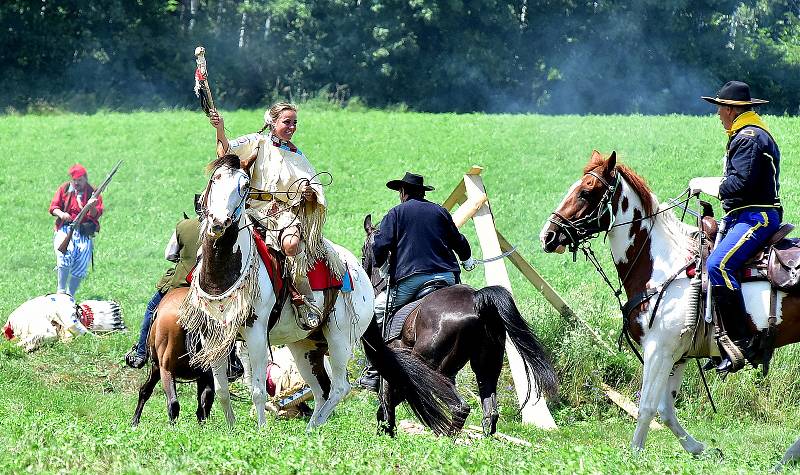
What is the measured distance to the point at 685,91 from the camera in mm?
50812

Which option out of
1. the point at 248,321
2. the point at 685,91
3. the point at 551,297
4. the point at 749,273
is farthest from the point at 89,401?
the point at 685,91

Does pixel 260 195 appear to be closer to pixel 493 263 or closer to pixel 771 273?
pixel 493 263

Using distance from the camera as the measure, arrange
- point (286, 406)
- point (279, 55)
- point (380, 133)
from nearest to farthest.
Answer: point (286, 406) → point (380, 133) → point (279, 55)

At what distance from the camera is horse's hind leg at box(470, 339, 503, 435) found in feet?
33.6

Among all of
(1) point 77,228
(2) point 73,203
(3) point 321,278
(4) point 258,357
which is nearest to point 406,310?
(3) point 321,278

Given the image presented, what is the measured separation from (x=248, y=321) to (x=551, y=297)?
4.71 m

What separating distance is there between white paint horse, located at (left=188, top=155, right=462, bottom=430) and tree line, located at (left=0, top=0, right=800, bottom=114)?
40190 millimetres

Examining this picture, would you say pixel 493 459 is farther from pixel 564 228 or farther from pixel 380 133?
pixel 380 133

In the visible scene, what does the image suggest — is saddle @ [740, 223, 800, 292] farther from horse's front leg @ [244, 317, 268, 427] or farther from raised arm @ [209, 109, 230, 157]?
raised arm @ [209, 109, 230, 157]

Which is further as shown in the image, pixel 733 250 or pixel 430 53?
pixel 430 53

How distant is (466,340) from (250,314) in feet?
6.45

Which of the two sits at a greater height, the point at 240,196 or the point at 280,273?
the point at 240,196

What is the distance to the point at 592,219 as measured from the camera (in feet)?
29.6

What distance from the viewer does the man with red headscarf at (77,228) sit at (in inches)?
703
